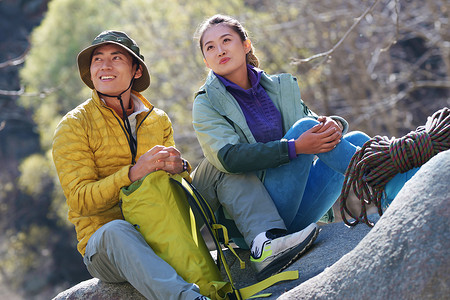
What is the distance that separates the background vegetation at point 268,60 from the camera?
9.97 m

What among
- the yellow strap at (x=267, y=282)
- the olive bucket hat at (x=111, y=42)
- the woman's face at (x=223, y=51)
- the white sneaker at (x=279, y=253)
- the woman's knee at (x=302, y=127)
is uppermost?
the olive bucket hat at (x=111, y=42)

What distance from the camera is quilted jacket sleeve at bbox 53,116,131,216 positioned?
2691 millimetres

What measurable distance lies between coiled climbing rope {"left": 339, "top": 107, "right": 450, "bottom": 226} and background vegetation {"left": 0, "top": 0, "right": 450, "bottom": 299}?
13.0 feet

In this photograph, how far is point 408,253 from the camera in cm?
182

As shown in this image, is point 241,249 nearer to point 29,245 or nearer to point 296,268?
point 296,268

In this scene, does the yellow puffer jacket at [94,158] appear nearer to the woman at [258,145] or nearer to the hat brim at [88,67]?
the hat brim at [88,67]

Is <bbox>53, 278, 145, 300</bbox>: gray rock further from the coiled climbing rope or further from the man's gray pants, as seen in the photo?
the coiled climbing rope

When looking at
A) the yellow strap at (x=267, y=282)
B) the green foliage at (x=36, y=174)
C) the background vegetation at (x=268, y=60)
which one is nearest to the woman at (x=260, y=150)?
the yellow strap at (x=267, y=282)

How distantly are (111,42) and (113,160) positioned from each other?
60 cm

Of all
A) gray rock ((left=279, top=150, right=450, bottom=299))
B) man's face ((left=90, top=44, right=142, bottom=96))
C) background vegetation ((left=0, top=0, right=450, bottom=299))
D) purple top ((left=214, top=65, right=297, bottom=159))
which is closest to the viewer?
gray rock ((left=279, top=150, right=450, bottom=299))

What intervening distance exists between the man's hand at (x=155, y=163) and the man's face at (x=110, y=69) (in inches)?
19.3

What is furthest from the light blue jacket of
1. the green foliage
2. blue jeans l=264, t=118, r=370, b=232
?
the green foliage

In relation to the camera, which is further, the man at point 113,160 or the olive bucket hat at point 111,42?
the olive bucket hat at point 111,42

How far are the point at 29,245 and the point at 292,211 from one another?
1811 cm
